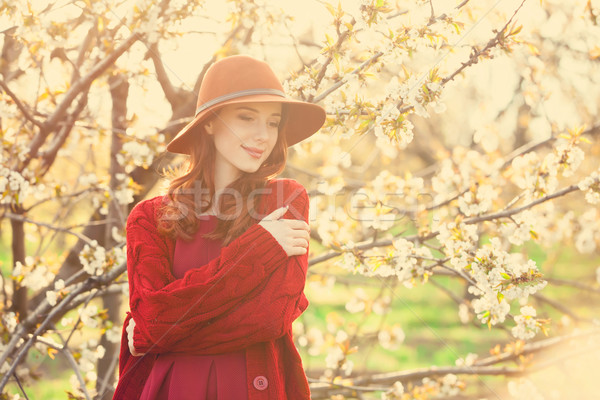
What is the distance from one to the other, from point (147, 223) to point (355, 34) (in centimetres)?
93

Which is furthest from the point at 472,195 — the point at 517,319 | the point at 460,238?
the point at 517,319

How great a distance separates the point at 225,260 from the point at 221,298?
11 centimetres

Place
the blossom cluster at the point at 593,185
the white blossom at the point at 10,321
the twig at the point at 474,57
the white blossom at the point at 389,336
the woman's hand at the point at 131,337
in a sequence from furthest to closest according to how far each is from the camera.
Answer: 1. the white blossom at the point at 389,336
2. the white blossom at the point at 10,321
3. the blossom cluster at the point at 593,185
4. the twig at the point at 474,57
5. the woman's hand at the point at 131,337

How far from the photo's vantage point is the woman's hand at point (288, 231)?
1547 millimetres

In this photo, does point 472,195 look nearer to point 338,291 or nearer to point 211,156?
point 211,156

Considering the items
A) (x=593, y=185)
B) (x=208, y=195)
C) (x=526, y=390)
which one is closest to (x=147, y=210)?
(x=208, y=195)

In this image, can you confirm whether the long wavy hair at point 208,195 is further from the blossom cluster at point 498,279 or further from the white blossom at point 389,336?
the white blossom at point 389,336

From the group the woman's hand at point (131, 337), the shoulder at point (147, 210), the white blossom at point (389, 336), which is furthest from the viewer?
the white blossom at point (389, 336)

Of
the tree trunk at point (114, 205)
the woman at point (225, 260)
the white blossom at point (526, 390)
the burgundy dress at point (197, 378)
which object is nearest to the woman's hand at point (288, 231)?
the woman at point (225, 260)

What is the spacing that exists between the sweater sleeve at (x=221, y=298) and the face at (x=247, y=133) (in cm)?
26

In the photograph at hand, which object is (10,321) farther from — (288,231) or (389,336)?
(389,336)

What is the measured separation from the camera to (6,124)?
3.37 m

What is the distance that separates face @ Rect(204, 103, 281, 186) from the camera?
171 centimetres

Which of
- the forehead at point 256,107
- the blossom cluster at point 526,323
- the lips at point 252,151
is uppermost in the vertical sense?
the forehead at point 256,107
